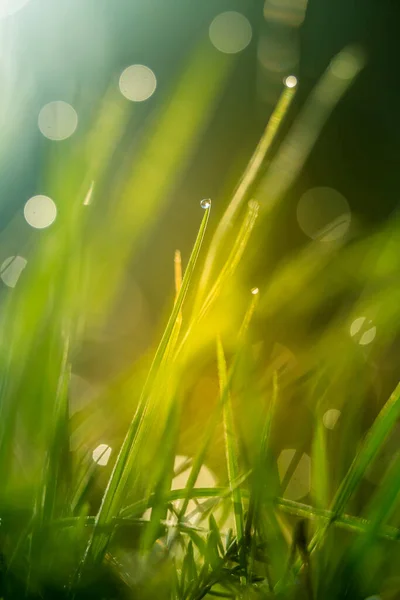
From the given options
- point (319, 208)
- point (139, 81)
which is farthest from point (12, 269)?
point (139, 81)

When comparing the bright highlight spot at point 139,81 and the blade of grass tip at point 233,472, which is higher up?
the bright highlight spot at point 139,81

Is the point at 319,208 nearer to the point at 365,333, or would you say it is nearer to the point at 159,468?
the point at 365,333

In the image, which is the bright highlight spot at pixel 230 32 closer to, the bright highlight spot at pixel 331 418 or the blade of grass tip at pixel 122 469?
the bright highlight spot at pixel 331 418

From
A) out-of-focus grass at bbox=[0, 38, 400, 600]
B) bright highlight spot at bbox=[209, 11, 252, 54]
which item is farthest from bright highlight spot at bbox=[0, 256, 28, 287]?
bright highlight spot at bbox=[209, 11, 252, 54]

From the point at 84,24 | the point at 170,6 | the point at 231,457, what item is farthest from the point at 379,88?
the point at 231,457

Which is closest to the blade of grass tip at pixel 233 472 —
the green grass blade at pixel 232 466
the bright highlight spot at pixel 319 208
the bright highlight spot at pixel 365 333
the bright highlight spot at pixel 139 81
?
the green grass blade at pixel 232 466

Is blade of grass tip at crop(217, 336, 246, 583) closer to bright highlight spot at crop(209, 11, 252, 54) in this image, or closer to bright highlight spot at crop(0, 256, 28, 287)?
bright highlight spot at crop(0, 256, 28, 287)

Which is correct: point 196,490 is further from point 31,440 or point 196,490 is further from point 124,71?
point 124,71
